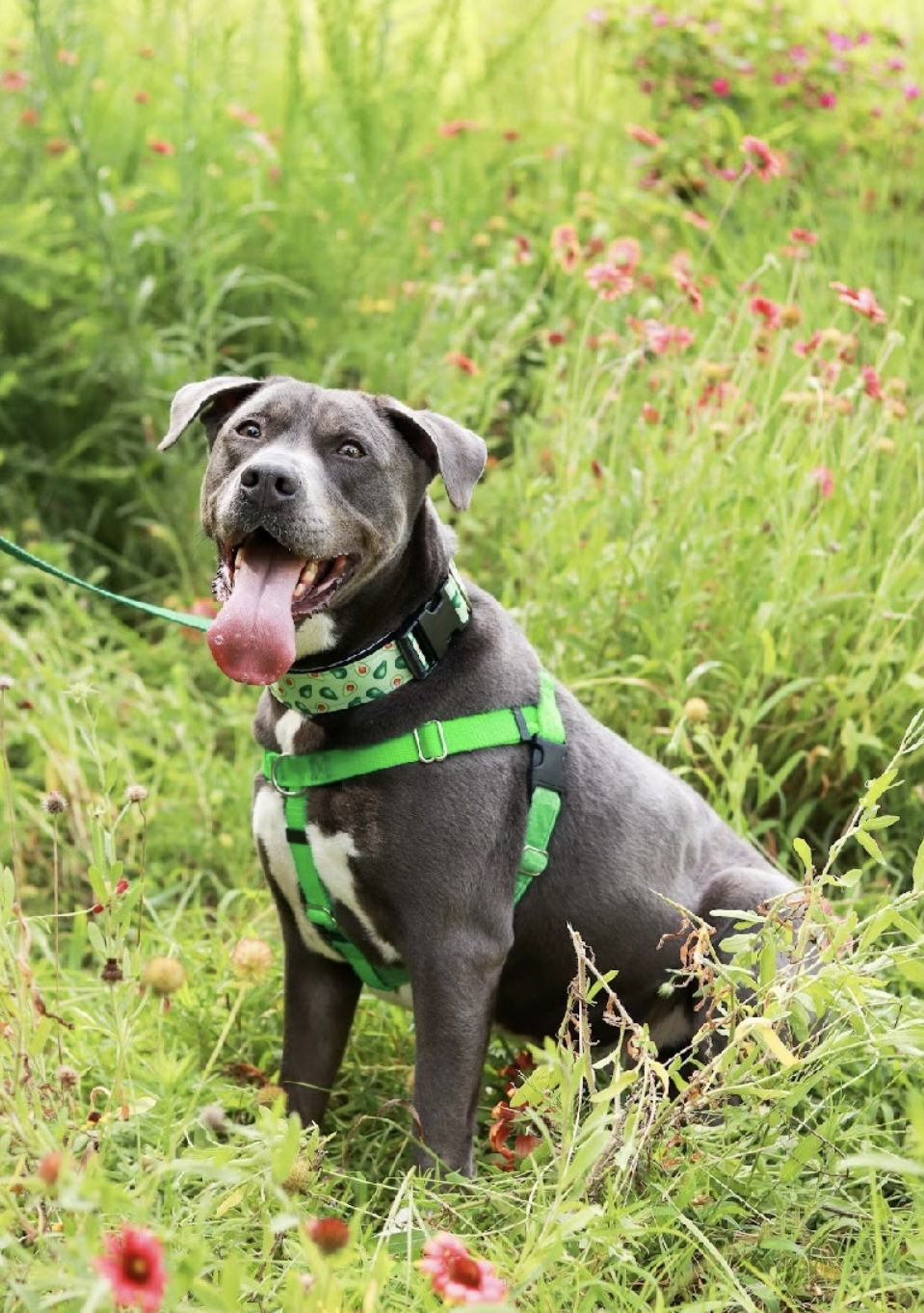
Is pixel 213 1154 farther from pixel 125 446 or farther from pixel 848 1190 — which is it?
pixel 125 446

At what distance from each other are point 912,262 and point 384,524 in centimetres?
353

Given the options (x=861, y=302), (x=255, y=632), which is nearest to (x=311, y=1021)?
(x=255, y=632)

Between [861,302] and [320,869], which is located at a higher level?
[861,302]

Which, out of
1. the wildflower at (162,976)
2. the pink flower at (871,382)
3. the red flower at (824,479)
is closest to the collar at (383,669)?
the wildflower at (162,976)

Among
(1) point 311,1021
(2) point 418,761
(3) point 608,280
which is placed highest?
(3) point 608,280

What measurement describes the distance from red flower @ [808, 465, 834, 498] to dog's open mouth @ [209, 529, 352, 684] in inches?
57.4

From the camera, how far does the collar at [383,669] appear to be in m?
2.63

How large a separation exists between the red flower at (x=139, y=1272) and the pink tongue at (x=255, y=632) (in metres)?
1.14

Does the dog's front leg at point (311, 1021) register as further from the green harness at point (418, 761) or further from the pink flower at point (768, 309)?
the pink flower at point (768, 309)

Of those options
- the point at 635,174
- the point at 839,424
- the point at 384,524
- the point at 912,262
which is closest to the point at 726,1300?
the point at 384,524

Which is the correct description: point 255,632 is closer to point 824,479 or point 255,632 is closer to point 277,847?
point 277,847

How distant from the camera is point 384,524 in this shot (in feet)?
8.58

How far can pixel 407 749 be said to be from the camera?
2613 mm

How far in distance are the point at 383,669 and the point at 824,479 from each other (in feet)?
4.94
